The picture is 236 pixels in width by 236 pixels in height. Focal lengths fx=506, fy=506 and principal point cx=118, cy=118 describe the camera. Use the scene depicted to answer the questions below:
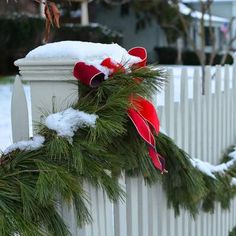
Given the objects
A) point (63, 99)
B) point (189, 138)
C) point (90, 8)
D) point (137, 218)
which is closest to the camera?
point (63, 99)

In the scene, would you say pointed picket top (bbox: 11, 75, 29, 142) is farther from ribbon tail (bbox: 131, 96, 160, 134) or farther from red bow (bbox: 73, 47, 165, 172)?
ribbon tail (bbox: 131, 96, 160, 134)

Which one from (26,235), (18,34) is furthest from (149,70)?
(18,34)

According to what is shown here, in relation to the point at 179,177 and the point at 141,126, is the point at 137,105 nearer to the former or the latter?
the point at 141,126

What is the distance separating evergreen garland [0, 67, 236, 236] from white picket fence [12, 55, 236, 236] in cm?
10

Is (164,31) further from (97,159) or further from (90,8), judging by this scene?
(97,159)

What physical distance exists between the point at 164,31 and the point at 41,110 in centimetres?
2542

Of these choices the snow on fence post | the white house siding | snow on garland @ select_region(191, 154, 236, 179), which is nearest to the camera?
the snow on fence post

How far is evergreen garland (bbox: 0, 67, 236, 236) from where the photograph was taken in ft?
5.44

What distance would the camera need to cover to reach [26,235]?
5.34ft

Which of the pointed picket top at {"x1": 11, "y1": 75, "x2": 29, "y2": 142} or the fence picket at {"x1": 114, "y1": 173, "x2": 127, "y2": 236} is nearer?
the pointed picket top at {"x1": 11, "y1": 75, "x2": 29, "y2": 142}

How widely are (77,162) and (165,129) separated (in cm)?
124

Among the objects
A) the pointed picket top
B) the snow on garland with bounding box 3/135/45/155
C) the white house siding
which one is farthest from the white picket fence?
the white house siding

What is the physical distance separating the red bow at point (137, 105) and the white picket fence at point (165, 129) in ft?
0.23

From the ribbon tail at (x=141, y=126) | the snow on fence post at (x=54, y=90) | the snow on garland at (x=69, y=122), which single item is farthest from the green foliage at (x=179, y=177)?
the snow on garland at (x=69, y=122)
